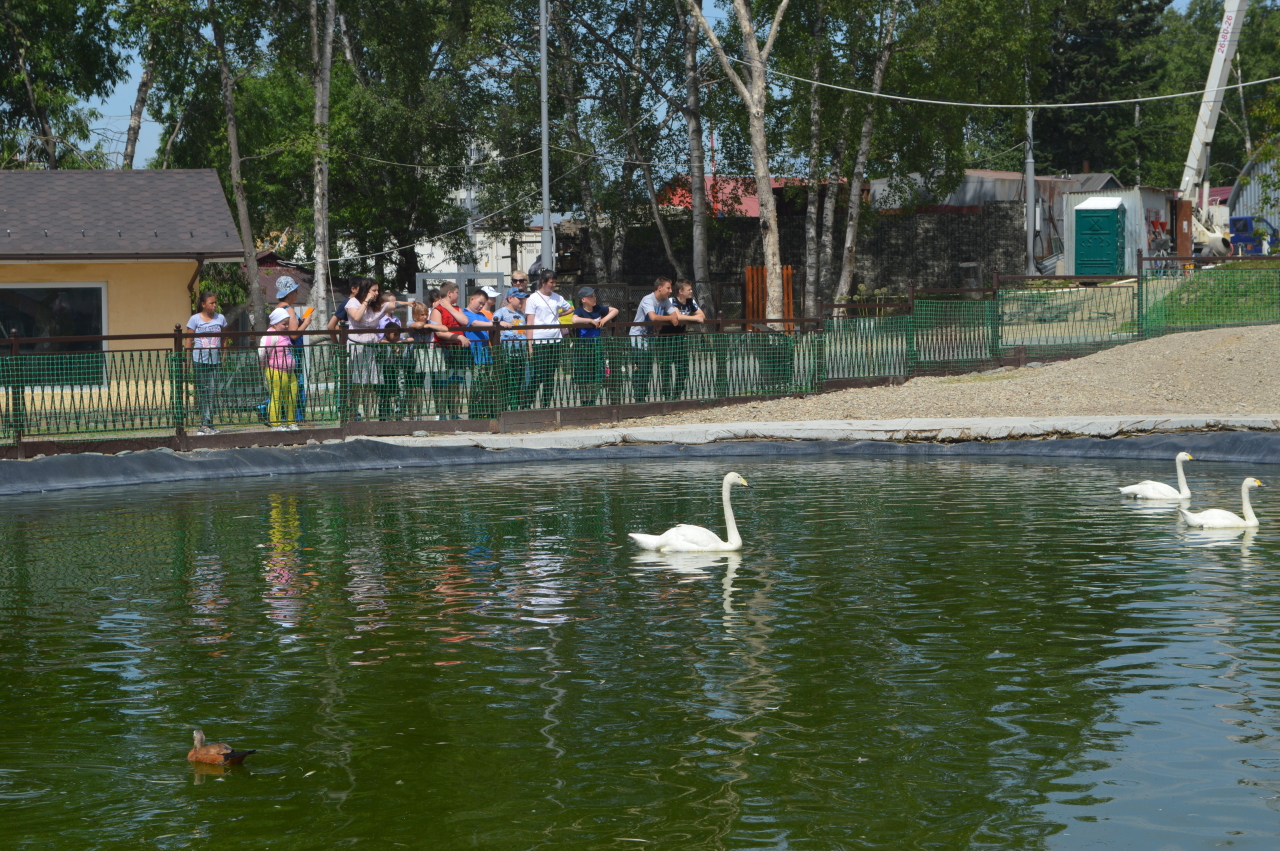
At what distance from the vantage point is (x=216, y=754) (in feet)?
19.1

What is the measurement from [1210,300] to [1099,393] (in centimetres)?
656

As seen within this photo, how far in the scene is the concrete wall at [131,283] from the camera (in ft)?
89.8

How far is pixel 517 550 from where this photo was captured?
1125cm

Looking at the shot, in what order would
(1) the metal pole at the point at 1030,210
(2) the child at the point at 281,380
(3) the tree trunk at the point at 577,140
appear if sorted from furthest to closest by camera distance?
(1) the metal pole at the point at 1030,210 < (3) the tree trunk at the point at 577,140 < (2) the child at the point at 281,380

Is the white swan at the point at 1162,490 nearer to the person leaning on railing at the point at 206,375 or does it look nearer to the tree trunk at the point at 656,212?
the person leaning on railing at the point at 206,375

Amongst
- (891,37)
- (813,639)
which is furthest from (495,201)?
(813,639)

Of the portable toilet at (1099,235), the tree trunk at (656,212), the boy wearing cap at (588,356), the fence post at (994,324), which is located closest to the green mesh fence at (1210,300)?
the fence post at (994,324)

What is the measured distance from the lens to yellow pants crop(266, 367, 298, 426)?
1928cm

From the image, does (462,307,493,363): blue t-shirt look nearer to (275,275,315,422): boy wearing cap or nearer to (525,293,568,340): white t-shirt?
(525,293,568,340): white t-shirt

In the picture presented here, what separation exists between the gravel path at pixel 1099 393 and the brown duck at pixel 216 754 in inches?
591

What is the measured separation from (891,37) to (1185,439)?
2414 cm

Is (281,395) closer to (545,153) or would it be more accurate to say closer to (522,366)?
(522,366)

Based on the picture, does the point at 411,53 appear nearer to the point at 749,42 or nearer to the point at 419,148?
the point at 419,148

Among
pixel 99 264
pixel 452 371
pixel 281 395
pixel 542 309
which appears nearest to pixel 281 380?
pixel 281 395
